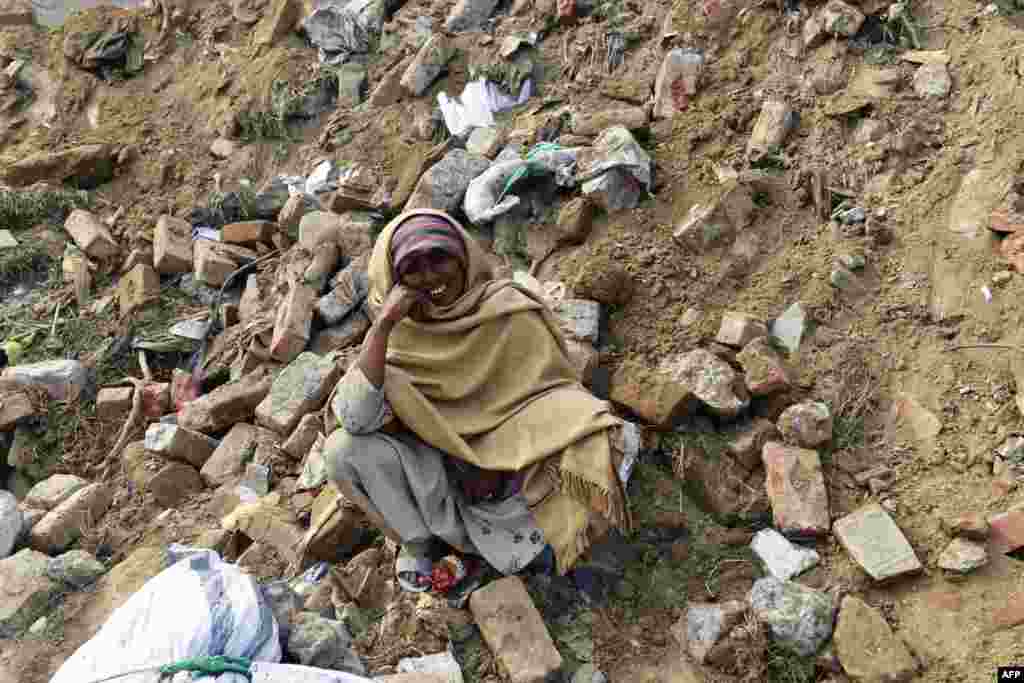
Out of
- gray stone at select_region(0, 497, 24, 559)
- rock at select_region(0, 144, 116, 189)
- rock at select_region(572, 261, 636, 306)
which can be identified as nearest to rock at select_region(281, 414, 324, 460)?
gray stone at select_region(0, 497, 24, 559)

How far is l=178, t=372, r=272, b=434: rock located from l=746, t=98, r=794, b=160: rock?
8.65ft

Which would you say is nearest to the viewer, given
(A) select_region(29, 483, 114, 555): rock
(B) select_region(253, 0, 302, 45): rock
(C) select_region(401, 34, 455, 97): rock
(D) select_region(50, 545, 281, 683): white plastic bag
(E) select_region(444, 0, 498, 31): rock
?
(D) select_region(50, 545, 281, 683): white plastic bag

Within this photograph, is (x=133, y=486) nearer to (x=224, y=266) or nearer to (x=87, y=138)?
(x=224, y=266)

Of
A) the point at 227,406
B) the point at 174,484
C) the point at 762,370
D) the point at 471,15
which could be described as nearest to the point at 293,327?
the point at 227,406

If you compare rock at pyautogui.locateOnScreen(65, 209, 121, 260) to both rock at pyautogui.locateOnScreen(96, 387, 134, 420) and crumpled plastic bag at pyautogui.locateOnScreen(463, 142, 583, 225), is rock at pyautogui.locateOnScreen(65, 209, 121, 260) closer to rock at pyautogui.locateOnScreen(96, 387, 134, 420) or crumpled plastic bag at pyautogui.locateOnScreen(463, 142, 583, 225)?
rock at pyautogui.locateOnScreen(96, 387, 134, 420)

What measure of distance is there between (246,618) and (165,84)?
Result: 5.75 metres

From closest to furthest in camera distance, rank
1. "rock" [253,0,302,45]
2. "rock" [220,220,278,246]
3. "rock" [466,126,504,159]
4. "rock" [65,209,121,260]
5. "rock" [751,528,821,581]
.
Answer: "rock" [751,528,821,581] → "rock" [466,126,504,159] → "rock" [220,220,278,246] → "rock" [65,209,121,260] → "rock" [253,0,302,45]

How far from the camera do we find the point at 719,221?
4.38 m

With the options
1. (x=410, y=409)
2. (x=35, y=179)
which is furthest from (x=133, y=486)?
→ (x=35, y=179)

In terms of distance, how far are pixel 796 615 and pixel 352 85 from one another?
4.53 metres

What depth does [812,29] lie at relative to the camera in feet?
15.8

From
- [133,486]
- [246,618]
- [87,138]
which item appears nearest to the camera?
[246,618]

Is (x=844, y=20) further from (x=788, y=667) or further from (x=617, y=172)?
(x=788, y=667)

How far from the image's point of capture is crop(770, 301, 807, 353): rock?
4.01 meters
